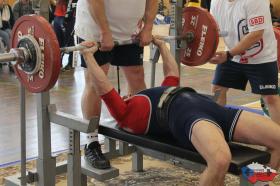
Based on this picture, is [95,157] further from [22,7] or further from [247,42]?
[22,7]

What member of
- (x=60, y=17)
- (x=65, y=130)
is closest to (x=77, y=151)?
(x=65, y=130)

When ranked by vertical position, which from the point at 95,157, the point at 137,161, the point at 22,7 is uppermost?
the point at 22,7

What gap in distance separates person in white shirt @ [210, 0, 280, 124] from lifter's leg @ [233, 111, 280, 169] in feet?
2.98

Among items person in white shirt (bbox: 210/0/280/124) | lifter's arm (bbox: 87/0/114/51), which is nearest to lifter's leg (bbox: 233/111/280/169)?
lifter's arm (bbox: 87/0/114/51)

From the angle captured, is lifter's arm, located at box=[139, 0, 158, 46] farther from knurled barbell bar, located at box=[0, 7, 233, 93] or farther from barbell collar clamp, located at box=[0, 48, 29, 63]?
barbell collar clamp, located at box=[0, 48, 29, 63]

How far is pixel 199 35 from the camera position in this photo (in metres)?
2.93

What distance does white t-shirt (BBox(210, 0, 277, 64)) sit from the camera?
2865 millimetres

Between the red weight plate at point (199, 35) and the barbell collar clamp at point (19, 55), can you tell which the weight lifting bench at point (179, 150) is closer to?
the barbell collar clamp at point (19, 55)

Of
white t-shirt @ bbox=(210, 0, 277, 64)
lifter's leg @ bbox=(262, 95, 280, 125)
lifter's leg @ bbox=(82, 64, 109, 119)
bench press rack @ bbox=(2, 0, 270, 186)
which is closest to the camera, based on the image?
bench press rack @ bbox=(2, 0, 270, 186)

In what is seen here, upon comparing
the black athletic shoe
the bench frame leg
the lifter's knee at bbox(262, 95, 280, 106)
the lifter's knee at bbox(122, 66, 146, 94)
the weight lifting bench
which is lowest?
the bench frame leg

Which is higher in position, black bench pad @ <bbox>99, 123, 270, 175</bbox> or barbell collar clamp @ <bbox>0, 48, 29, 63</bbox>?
barbell collar clamp @ <bbox>0, 48, 29, 63</bbox>

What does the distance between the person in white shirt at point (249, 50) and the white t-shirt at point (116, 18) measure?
66 cm

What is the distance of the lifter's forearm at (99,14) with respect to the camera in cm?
236

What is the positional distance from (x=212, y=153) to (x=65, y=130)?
216 centimetres
